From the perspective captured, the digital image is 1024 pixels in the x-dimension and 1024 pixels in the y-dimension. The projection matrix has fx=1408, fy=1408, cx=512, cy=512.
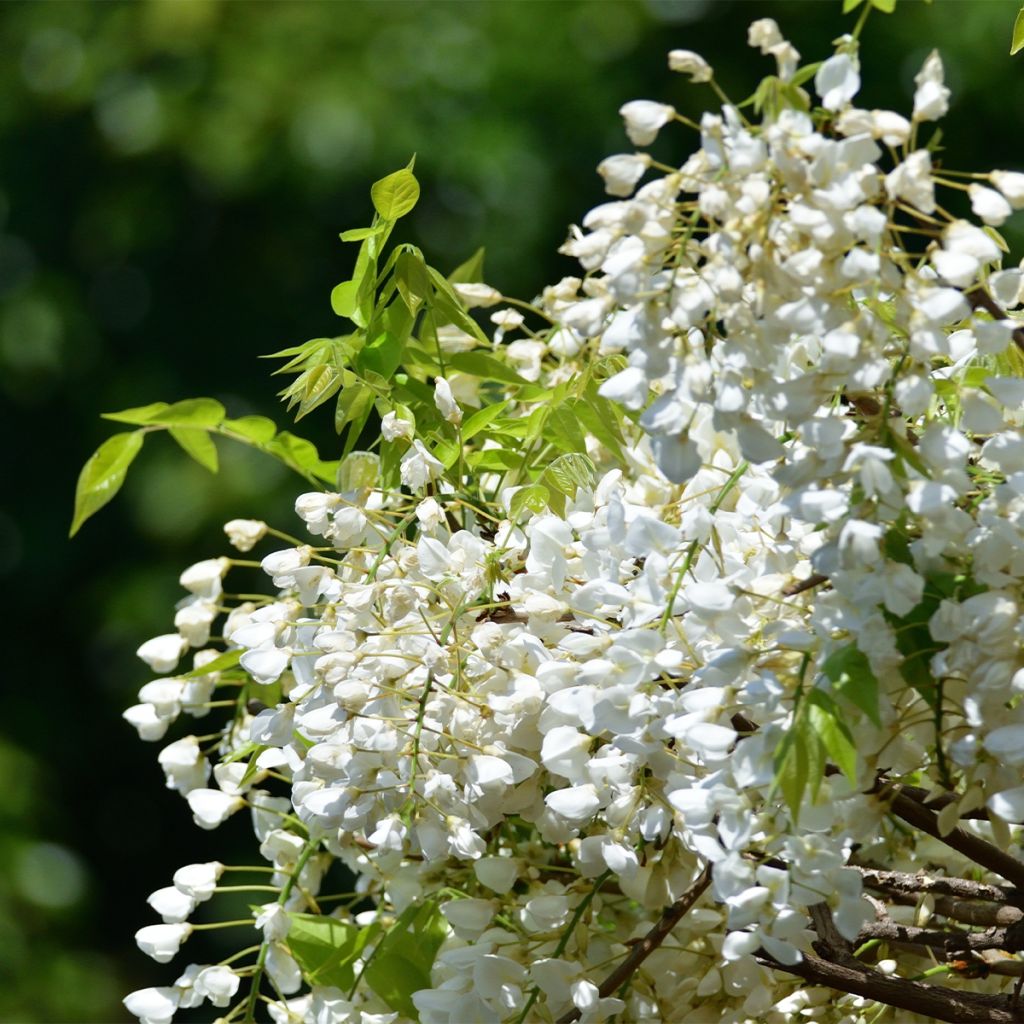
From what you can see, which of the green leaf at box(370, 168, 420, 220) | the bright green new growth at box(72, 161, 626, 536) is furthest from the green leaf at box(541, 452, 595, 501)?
the green leaf at box(370, 168, 420, 220)

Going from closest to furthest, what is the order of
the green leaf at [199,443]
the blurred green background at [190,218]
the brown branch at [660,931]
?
the brown branch at [660,931]
the green leaf at [199,443]
the blurred green background at [190,218]

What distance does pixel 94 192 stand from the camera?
108 inches

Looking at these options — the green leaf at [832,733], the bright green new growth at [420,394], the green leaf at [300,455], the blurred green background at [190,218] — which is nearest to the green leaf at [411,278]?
the bright green new growth at [420,394]

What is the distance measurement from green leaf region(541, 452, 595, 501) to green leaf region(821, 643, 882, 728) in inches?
6.1

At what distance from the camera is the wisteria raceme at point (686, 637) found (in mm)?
351

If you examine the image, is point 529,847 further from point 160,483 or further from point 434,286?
point 160,483

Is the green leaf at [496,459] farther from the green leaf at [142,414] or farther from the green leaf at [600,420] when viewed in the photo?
the green leaf at [142,414]

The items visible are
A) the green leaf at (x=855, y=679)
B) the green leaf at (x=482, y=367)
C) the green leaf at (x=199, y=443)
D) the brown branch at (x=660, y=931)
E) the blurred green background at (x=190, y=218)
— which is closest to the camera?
the green leaf at (x=855, y=679)

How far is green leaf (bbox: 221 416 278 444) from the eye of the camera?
626 millimetres

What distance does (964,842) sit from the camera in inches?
16.8

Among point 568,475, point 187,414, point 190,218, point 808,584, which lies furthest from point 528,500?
point 190,218

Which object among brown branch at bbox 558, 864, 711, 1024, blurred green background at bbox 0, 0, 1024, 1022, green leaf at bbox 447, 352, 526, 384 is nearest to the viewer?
brown branch at bbox 558, 864, 711, 1024

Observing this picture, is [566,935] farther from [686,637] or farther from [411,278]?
[411,278]

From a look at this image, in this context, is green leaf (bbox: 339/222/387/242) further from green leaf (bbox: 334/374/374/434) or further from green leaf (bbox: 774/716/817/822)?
green leaf (bbox: 774/716/817/822)
